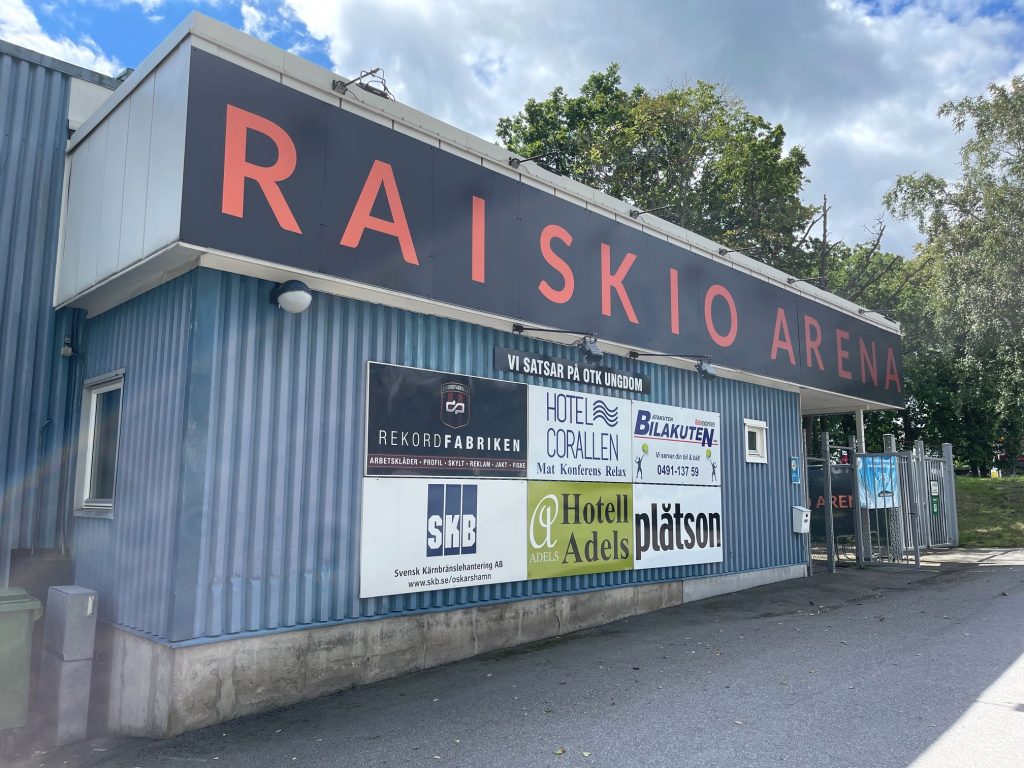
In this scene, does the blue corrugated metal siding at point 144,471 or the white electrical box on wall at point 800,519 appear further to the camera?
the white electrical box on wall at point 800,519

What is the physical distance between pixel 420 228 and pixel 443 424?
6.32 ft

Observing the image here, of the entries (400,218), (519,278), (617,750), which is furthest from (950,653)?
(400,218)

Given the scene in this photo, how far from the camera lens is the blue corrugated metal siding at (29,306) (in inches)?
275

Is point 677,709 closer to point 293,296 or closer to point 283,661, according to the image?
point 283,661

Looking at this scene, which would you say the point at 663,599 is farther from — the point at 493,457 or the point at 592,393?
the point at 493,457

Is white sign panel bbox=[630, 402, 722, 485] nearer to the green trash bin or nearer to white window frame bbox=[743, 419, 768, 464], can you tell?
white window frame bbox=[743, 419, 768, 464]

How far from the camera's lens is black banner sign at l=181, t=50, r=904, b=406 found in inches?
226

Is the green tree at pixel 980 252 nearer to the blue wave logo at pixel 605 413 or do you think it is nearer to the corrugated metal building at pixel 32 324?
the blue wave logo at pixel 605 413

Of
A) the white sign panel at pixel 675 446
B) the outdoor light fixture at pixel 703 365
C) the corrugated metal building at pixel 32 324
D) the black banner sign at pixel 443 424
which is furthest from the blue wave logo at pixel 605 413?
the corrugated metal building at pixel 32 324

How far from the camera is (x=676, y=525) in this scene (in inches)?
406

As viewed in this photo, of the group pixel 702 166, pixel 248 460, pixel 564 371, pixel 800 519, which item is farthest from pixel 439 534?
pixel 702 166

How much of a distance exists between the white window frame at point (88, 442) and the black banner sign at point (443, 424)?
2431mm

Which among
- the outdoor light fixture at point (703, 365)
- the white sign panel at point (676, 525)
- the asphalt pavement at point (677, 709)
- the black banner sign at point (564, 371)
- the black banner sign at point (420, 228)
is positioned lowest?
the asphalt pavement at point (677, 709)

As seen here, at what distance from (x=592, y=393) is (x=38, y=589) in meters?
6.18
